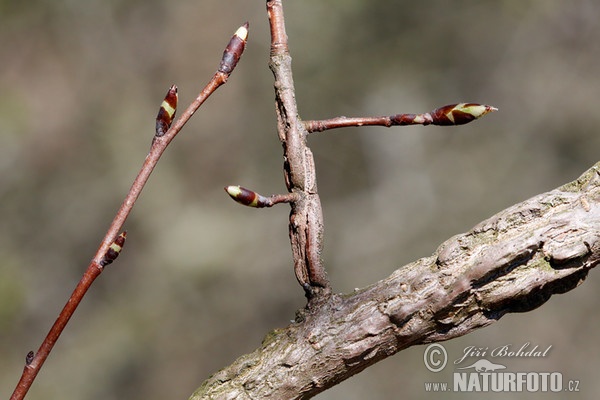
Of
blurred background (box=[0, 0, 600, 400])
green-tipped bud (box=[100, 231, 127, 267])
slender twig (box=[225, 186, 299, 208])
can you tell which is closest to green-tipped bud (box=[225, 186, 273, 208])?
slender twig (box=[225, 186, 299, 208])

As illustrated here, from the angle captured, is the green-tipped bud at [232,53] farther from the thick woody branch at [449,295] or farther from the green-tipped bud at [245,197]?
the thick woody branch at [449,295]

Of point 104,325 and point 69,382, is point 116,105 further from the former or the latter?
point 69,382

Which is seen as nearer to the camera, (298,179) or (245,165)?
(298,179)

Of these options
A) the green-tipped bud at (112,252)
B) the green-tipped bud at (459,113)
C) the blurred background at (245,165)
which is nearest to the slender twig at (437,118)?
the green-tipped bud at (459,113)

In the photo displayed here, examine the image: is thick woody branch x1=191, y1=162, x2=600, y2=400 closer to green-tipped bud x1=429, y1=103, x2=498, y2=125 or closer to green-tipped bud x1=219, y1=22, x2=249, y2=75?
green-tipped bud x1=429, y1=103, x2=498, y2=125

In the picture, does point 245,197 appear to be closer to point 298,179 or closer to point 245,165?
point 298,179

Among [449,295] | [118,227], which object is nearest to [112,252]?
[118,227]
